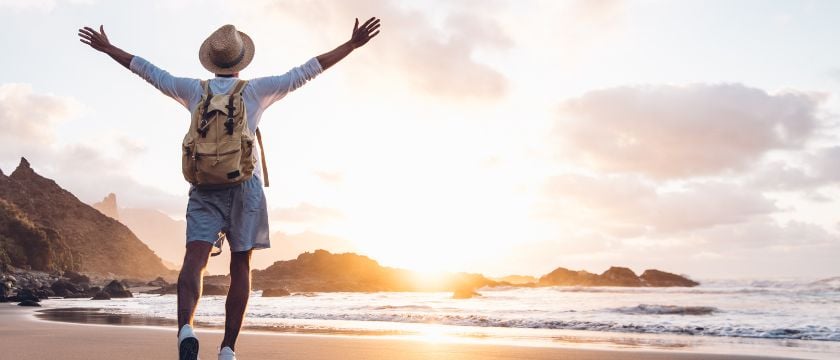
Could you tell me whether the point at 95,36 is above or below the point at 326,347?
above

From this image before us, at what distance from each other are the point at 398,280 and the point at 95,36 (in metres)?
78.3

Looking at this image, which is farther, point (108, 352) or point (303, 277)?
point (303, 277)

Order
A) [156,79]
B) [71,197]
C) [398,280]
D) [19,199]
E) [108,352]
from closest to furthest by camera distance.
Result: [156,79] < [108,352] < [398,280] < [19,199] < [71,197]

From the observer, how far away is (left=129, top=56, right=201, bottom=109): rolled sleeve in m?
3.57

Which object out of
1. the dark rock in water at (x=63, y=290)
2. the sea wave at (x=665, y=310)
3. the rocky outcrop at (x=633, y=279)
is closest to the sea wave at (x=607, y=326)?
the sea wave at (x=665, y=310)

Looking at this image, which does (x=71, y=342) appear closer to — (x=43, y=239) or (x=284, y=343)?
(x=284, y=343)

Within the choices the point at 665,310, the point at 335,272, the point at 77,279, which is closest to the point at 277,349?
the point at 665,310

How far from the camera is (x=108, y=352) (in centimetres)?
580

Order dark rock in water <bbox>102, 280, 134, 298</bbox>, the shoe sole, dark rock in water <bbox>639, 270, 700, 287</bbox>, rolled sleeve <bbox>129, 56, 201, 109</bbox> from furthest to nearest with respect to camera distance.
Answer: dark rock in water <bbox>639, 270, 700, 287</bbox>, dark rock in water <bbox>102, 280, 134, 298</bbox>, rolled sleeve <bbox>129, 56, 201, 109</bbox>, the shoe sole

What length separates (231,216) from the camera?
3.41 metres

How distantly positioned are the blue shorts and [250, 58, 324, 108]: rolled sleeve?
470 mm

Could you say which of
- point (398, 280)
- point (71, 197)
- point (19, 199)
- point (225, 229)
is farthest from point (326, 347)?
point (71, 197)

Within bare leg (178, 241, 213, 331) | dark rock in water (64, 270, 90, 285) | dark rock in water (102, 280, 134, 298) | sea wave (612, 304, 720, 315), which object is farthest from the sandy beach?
dark rock in water (64, 270, 90, 285)

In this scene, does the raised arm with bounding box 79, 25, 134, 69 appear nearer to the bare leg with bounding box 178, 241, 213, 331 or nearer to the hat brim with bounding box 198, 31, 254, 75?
the hat brim with bounding box 198, 31, 254, 75
